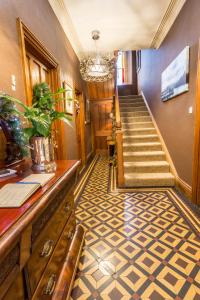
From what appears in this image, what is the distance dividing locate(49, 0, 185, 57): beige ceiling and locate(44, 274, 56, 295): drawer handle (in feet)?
9.71

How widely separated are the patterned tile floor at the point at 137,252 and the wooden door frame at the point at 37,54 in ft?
3.88

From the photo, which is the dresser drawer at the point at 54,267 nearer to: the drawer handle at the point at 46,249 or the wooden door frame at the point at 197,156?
the drawer handle at the point at 46,249

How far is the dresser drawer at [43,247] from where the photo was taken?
743 millimetres

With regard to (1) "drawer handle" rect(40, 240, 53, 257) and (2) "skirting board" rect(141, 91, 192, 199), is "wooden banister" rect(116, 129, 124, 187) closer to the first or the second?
(2) "skirting board" rect(141, 91, 192, 199)

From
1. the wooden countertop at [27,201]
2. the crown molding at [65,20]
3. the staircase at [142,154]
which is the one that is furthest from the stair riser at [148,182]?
the crown molding at [65,20]

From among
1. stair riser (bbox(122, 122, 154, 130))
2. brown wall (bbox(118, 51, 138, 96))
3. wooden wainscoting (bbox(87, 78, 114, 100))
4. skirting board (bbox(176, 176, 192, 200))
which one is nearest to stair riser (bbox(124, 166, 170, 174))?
skirting board (bbox(176, 176, 192, 200))

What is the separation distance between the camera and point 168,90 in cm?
311

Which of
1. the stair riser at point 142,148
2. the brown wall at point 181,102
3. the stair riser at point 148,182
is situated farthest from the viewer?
the stair riser at point 142,148

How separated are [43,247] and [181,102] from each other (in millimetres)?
2663

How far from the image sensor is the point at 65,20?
2754 millimetres

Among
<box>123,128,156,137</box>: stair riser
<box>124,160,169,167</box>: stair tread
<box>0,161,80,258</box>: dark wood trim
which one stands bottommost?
<box>124,160,169,167</box>: stair tread

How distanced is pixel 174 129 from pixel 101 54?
2674 mm

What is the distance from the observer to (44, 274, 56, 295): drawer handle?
0.89m

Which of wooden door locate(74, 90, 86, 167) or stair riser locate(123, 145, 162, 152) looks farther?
wooden door locate(74, 90, 86, 167)
